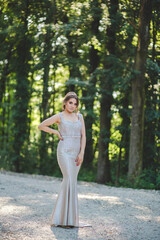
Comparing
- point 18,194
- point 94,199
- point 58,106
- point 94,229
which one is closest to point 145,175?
point 94,199

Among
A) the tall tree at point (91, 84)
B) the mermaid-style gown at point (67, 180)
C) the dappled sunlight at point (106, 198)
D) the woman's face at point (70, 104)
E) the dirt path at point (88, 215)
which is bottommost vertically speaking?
the dirt path at point (88, 215)

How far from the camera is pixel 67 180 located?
4.88 meters

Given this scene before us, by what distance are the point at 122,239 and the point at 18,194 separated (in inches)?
154

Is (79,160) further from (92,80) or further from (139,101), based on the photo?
(92,80)

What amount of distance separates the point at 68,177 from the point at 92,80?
7.71 meters

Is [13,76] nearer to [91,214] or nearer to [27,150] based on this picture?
[27,150]

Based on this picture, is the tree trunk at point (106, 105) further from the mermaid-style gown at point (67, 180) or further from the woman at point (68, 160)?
the mermaid-style gown at point (67, 180)

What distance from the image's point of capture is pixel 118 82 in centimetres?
1114

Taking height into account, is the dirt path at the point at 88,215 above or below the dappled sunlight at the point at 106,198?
below

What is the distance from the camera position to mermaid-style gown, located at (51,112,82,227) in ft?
16.0

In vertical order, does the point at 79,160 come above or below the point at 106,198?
above

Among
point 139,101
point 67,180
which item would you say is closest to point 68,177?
point 67,180

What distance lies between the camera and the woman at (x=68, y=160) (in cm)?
489

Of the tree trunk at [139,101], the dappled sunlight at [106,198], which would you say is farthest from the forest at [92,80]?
the dappled sunlight at [106,198]
